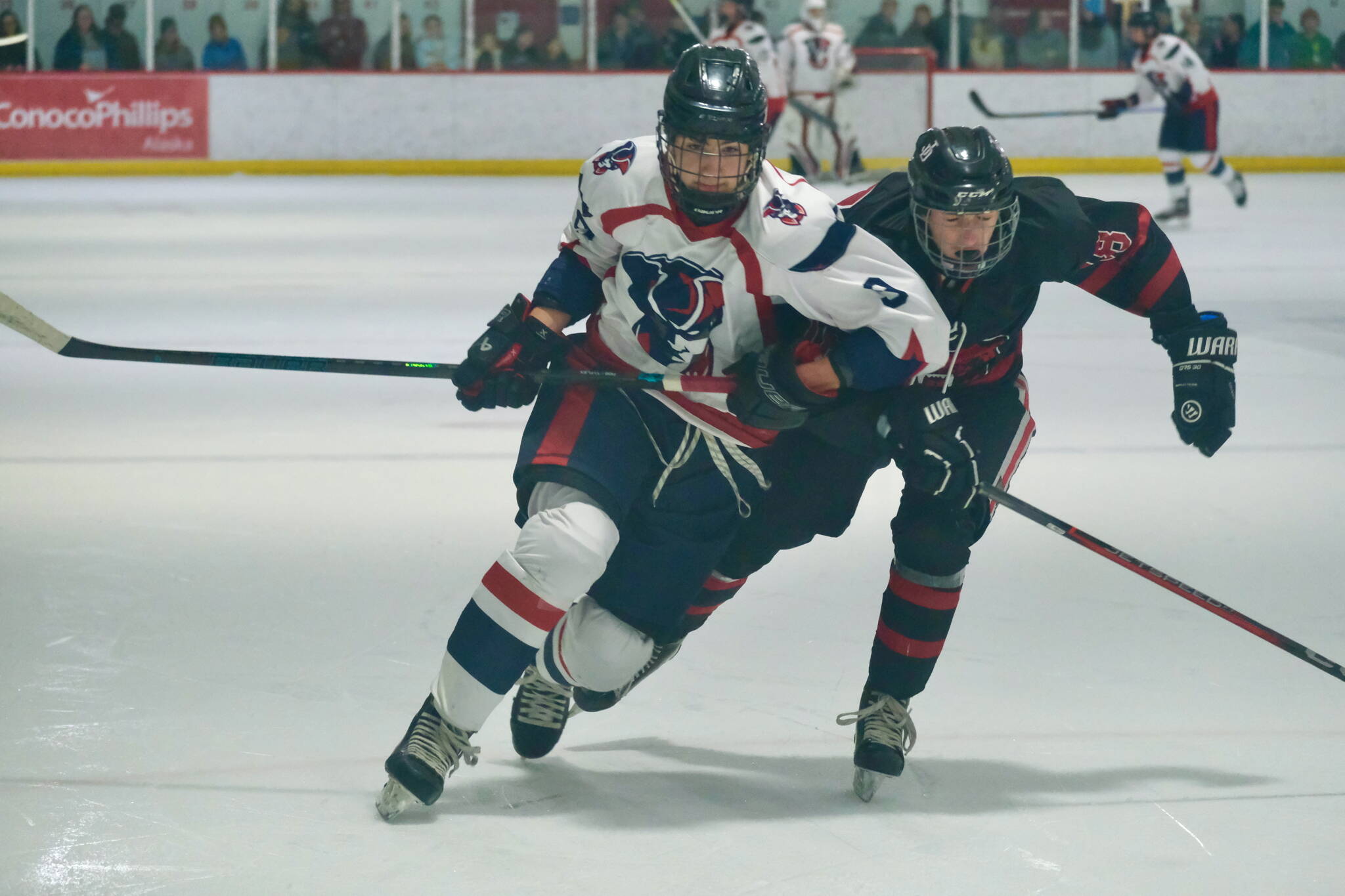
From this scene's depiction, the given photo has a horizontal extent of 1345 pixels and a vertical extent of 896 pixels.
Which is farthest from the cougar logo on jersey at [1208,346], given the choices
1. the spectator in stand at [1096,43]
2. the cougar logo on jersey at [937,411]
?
the spectator in stand at [1096,43]

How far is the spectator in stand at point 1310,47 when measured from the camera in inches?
551

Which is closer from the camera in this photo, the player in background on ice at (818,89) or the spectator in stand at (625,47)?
the player in background on ice at (818,89)

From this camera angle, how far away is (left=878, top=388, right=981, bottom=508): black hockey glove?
222cm

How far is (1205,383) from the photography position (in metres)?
2.44

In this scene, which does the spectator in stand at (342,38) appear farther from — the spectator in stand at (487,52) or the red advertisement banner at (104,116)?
the red advertisement banner at (104,116)

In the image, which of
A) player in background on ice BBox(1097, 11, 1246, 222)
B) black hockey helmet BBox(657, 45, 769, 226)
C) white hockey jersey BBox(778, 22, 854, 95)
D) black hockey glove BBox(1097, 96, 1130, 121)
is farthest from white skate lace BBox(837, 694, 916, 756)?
white hockey jersey BBox(778, 22, 854, 95)

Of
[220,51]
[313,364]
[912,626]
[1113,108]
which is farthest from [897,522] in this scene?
[220,51]

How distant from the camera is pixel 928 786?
234 cm

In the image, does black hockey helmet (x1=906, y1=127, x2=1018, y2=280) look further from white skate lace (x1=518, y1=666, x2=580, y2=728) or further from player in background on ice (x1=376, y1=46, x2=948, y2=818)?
white skate lace (x1=518, y1=666, x2=580, y2=728)

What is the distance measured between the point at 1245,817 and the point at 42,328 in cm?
186

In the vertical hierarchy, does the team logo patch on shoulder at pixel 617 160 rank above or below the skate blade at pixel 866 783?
above

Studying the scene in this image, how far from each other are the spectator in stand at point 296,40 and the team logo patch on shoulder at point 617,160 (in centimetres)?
1215

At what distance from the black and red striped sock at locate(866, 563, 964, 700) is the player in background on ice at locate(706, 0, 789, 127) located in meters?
9.49

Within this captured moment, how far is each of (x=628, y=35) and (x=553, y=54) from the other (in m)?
0.65
